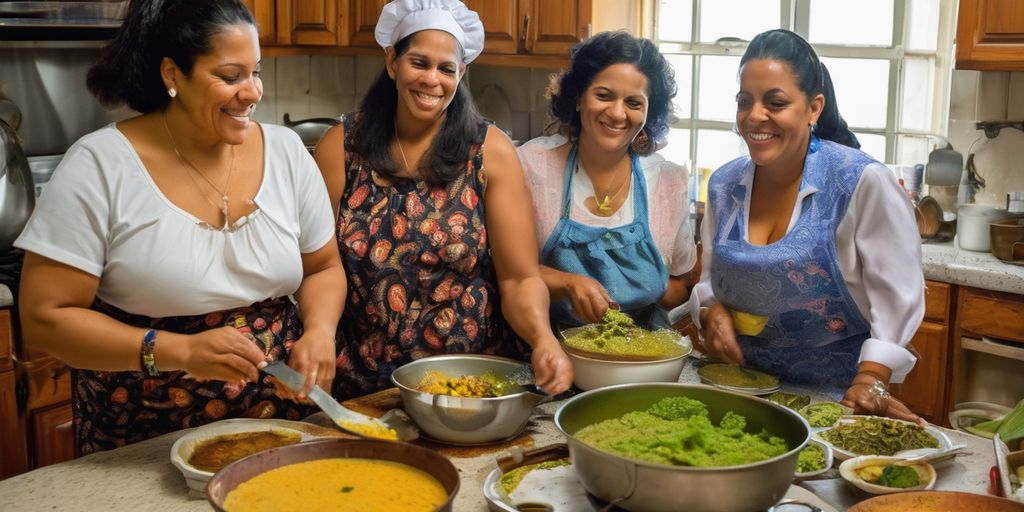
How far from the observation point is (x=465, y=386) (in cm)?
183

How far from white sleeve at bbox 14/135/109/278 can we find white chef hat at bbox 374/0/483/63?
2.39 feet

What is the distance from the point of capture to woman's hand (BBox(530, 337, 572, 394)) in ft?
6.00

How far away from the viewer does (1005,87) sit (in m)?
3.75

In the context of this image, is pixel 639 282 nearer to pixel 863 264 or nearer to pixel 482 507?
pixel 863 264

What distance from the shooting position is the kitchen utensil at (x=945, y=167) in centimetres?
383

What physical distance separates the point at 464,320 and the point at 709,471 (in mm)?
983

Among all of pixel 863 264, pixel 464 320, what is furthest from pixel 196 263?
pixel 863 264

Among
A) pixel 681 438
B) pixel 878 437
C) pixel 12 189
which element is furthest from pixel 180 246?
pixel 12 189

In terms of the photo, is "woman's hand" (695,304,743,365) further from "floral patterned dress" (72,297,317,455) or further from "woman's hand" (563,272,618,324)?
"floral patterned dress" (72,297,317,455)

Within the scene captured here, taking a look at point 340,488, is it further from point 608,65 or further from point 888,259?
point 608,65

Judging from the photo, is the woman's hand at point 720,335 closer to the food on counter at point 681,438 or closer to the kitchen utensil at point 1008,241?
the food on counter at point 681,438

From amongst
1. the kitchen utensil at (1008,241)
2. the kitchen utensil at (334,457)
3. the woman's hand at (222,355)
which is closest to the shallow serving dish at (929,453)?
the kitchen utensil at (334,457)

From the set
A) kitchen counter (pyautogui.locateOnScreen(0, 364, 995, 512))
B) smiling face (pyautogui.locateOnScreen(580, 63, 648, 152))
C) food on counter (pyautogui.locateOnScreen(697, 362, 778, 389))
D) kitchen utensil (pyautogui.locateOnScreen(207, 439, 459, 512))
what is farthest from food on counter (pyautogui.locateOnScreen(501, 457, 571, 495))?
smiling face (pyautogui.locateOnScreen(580, 63, 648, 152))

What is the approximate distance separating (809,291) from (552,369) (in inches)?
25.0
